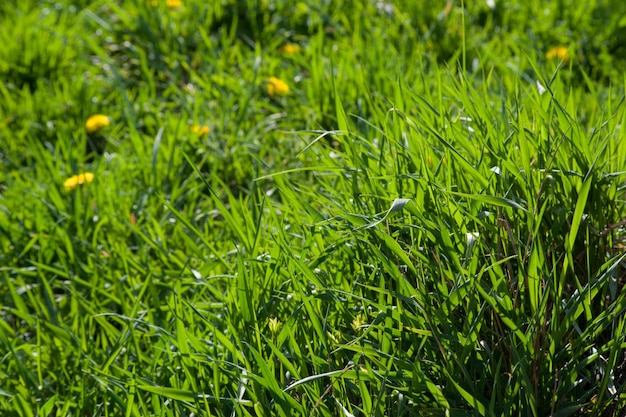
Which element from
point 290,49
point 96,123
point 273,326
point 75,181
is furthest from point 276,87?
point 273,326

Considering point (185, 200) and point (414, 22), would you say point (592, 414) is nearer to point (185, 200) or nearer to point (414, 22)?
point (185, 200)

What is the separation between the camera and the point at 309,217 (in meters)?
1.83

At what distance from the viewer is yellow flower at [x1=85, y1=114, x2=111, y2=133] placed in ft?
9.71

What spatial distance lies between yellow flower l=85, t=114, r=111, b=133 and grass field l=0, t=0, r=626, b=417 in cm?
1

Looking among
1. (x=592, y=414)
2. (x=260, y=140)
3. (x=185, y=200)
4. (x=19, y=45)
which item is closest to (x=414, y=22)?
(x=260, y=140)

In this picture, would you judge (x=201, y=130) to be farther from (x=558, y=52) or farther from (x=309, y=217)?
(x=558, y=52)

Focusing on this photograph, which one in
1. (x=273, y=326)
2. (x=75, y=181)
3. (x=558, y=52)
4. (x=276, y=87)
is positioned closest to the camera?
(x=273, y=326)

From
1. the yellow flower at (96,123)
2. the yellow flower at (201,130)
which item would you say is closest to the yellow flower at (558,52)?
the yellow flower at (201,130)

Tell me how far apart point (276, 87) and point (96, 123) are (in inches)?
28.6

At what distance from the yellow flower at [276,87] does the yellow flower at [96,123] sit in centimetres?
66

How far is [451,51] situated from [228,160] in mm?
1191

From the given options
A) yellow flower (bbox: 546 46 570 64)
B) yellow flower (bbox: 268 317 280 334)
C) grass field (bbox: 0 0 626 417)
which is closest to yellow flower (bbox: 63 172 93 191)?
grass field (bbox: 0 0 626 417)

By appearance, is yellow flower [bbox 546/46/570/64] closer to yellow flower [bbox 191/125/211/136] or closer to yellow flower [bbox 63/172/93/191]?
yellow flower [bbox 191/125/211/136]

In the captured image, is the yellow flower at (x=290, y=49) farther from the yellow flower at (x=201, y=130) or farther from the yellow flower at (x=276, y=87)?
the yellow flower at (x=201, y=130)
